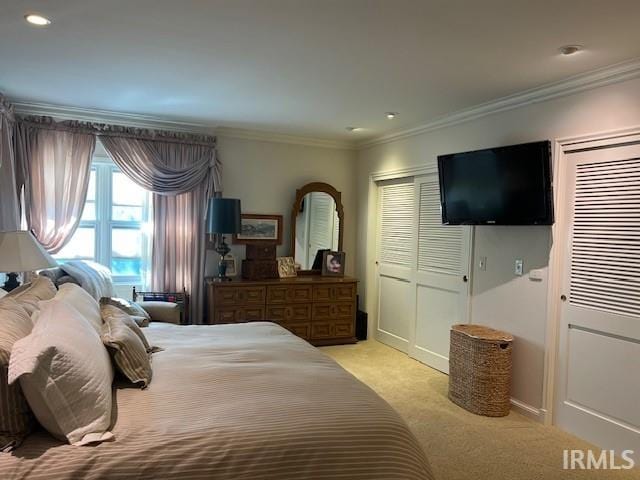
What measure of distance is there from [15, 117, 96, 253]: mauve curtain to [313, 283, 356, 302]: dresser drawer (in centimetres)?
262

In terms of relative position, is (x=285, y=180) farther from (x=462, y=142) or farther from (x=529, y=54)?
(x=529, y=54)

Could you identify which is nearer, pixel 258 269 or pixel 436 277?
pixel 436 277

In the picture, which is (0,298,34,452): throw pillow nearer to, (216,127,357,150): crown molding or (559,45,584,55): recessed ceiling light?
(559,45,584,55): recessed ceiling light

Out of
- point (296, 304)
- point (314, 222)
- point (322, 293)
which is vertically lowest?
point (296, 304)

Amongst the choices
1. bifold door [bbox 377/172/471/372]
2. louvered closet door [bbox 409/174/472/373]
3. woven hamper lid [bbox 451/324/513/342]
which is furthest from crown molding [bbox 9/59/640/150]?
woven hamper lid [bbox 451/324/513/342]

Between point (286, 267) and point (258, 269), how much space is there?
1.39 ft

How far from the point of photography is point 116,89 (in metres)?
3.76

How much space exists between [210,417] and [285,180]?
411 centimetres

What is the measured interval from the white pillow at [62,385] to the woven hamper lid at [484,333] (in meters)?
2.79

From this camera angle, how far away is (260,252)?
5.31 m

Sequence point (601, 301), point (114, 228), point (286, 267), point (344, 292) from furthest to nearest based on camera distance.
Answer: point (286, 267) → point (344, 292) → point (114, 228) → point (601, 301)

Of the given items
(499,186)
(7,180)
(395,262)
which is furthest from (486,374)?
(7,180)

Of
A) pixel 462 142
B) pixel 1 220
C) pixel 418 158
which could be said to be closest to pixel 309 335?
pixel 418 158

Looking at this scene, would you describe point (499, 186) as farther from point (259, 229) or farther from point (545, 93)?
point (259, 229)
